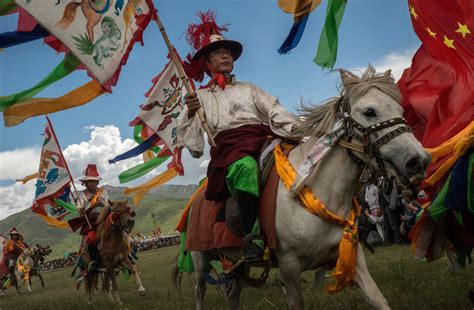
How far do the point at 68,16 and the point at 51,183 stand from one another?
7.15 metres

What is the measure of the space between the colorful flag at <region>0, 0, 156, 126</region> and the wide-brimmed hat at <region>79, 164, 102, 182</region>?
622 cm

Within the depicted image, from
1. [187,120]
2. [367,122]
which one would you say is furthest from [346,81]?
[187,120]

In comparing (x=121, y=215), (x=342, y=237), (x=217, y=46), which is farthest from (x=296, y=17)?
(x=121, y=215)

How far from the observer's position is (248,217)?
14.9ft

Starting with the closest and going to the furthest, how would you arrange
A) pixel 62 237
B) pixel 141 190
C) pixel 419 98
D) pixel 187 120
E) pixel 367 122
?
pixel 367 122
pixel 419 98
pixel 187 120
pixel 141 190
pixel 62 237

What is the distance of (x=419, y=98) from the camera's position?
4996 mm

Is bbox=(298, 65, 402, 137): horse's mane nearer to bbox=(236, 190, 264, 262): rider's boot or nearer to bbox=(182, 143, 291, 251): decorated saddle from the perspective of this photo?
bbox=(182, 143, 291, 251): decorated saddle

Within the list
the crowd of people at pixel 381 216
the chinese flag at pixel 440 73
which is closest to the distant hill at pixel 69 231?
the crowd of people at pixel 381 216

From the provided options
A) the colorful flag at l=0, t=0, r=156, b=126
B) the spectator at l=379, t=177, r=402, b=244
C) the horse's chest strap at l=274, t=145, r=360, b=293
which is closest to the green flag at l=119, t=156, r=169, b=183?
the colorful flag at l=0, t=0, r=156, b=126

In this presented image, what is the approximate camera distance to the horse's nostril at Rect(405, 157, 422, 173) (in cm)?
355

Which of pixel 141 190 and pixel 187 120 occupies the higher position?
pixel 187 120

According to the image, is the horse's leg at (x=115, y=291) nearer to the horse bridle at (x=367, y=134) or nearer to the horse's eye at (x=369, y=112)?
the horse bridle at (x=367, y=134)

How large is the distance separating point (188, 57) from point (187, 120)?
0.89 meters

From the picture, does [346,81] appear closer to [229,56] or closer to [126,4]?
[229,56]
